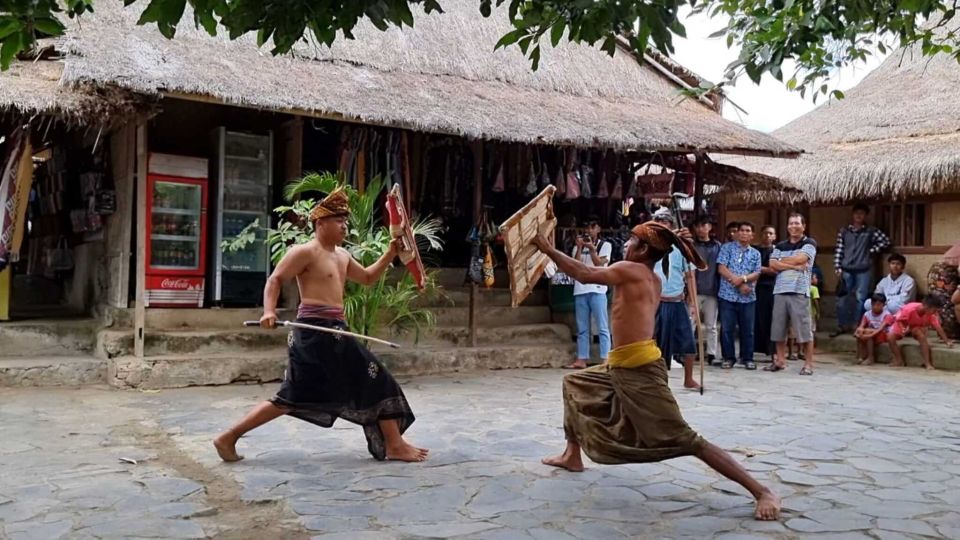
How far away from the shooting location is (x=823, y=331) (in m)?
13.1

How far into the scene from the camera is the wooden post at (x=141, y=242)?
312 inches

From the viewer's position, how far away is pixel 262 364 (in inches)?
323

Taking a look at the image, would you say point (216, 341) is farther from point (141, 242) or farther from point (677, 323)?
point (677, 323)

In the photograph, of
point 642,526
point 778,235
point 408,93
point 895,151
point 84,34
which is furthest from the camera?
point 778,235

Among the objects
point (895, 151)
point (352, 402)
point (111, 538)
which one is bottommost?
point (111, 538)

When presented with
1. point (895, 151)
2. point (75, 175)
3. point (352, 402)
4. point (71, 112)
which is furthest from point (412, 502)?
point (895, 151)

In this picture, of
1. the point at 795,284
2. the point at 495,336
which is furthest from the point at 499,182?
the point at 795,284

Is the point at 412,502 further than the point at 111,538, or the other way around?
the point at 412,502

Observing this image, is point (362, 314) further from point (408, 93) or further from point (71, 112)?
point (71, 112)

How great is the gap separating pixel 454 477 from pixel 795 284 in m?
6.24

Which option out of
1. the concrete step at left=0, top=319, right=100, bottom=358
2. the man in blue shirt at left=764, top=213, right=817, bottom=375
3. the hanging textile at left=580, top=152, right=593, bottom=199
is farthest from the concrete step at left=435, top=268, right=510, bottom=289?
the concrete step at left=0, top=319, right=100, bottom=358

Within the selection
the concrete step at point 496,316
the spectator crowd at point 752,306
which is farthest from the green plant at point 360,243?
the spectator crowd at point 752,306

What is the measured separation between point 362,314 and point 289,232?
40.7 inches

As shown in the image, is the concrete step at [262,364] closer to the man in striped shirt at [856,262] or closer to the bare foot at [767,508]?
the man in striped shirt at [856,262]
